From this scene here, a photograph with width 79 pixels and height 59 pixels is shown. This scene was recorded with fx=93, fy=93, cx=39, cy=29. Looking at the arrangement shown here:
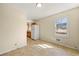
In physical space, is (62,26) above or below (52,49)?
above

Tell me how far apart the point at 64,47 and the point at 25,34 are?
0.76m

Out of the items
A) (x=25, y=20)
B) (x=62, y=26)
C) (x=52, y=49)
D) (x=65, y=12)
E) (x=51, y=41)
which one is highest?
(x=65, y=12)

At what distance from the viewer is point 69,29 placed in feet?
5.09

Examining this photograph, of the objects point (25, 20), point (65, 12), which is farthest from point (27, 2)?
point (65, 12)

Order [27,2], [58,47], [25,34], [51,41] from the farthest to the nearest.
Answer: [25,34] < [51,41] < [58,47] < [27,2]

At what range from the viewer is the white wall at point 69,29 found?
153 cm

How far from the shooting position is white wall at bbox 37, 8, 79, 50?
5.03 feet

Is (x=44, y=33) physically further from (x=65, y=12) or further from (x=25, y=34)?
(x=65, y=12)

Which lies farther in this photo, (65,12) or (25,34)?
(25,34)

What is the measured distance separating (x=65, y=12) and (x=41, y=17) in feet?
1.34

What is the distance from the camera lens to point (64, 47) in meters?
1.55

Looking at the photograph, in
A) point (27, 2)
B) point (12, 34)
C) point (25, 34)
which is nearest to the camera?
point (27, 2)

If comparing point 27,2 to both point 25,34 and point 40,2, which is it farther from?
point 25,34

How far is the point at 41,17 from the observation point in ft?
5.35
